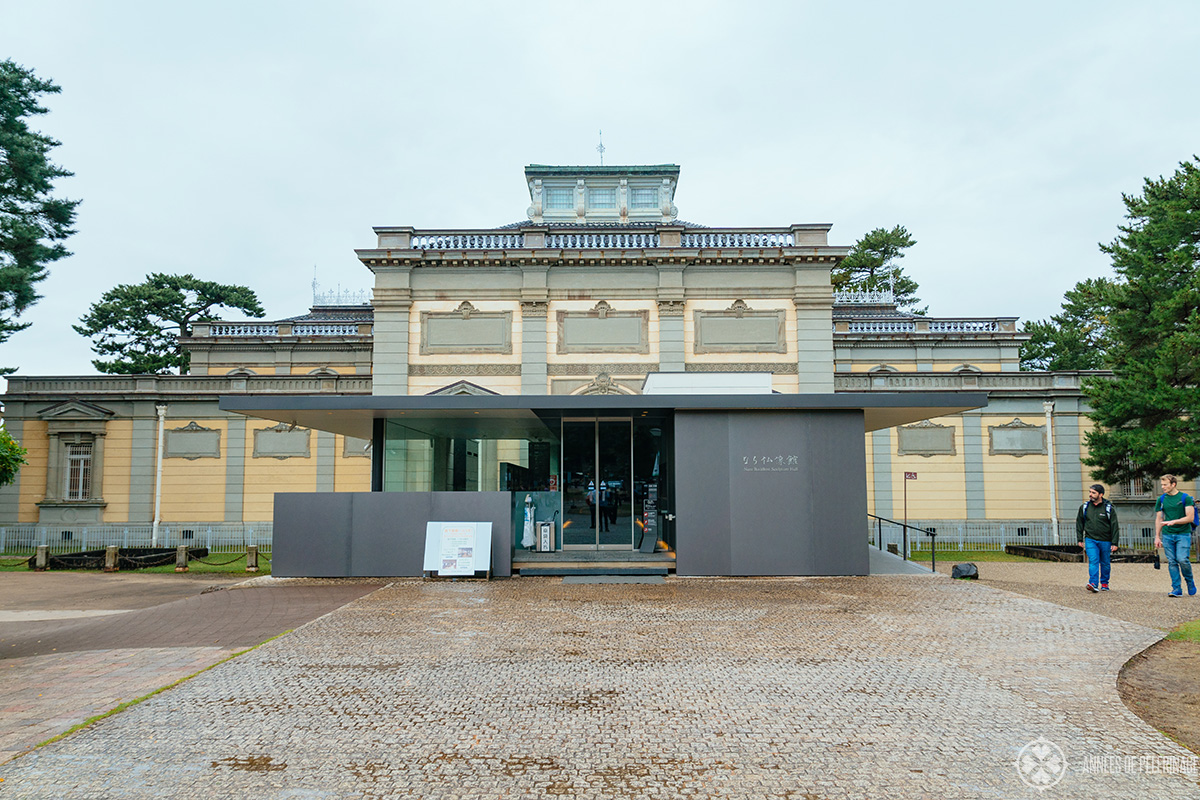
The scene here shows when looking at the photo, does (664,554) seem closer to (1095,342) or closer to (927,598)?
(927,598)

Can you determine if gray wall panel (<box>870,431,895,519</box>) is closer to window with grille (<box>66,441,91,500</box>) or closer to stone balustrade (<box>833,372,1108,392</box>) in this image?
stone balustrade (<box>833,372,1108,392</box>)

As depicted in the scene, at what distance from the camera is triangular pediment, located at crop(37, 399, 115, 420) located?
1148 inches

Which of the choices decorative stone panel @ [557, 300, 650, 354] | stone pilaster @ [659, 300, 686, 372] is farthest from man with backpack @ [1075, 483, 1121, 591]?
decorative stone panel @ [557, 300, 650, 354]

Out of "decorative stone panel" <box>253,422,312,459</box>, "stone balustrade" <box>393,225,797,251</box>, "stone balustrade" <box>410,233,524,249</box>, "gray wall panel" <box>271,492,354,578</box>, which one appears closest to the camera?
"gray wall panel" <box>271,492,354,578</box>

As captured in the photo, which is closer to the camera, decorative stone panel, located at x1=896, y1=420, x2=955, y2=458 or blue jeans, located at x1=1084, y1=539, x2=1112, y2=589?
blue jeans, located at x1=1084, y1=539, x2=1112, y2=589

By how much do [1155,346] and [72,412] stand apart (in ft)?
128

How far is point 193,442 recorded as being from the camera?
1169 inches

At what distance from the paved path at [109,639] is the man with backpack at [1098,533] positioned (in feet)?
40.1

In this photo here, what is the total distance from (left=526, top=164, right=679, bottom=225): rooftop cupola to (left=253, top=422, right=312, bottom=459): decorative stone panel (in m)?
14.8

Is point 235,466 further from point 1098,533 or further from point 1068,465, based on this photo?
point 1068,465

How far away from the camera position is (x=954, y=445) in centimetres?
2933

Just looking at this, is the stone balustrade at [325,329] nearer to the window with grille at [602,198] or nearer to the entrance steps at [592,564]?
the window with grille at [602,198]

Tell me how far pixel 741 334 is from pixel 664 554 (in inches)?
487

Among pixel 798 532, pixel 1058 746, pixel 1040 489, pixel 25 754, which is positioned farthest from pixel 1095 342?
pixel 25 754
